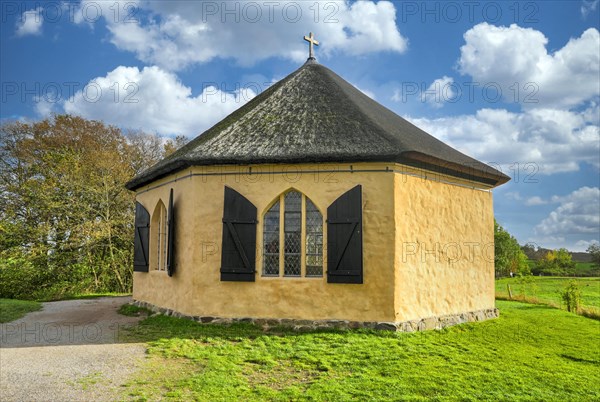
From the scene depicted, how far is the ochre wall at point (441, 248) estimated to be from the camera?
416 inches

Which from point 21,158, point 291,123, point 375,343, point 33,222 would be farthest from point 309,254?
point 21,158

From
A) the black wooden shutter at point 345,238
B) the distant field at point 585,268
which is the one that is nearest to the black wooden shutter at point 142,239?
the black wooden shutter at point 345,238

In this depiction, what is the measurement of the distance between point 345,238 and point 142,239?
6794mm

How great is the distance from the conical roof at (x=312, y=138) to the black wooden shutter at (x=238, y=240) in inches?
40.0

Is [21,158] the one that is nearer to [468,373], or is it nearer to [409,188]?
[409,188]

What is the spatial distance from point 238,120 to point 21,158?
15727 millimetres

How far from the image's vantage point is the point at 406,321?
33.8ft

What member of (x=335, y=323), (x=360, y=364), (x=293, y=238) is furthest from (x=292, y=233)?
(x=360, y=364)

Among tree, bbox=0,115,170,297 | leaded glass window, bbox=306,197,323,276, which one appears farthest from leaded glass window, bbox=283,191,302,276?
tree, bbox=0,115,170,297

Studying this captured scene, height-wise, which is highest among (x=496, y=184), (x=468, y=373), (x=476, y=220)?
(x=496, y=184)

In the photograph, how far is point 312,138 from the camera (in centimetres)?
1087

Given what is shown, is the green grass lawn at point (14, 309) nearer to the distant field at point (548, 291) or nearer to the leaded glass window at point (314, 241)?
the leaded glass window at point (314, 241)

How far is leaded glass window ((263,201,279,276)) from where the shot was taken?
10.7 m

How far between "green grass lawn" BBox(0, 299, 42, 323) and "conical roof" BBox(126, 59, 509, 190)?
201 inches
